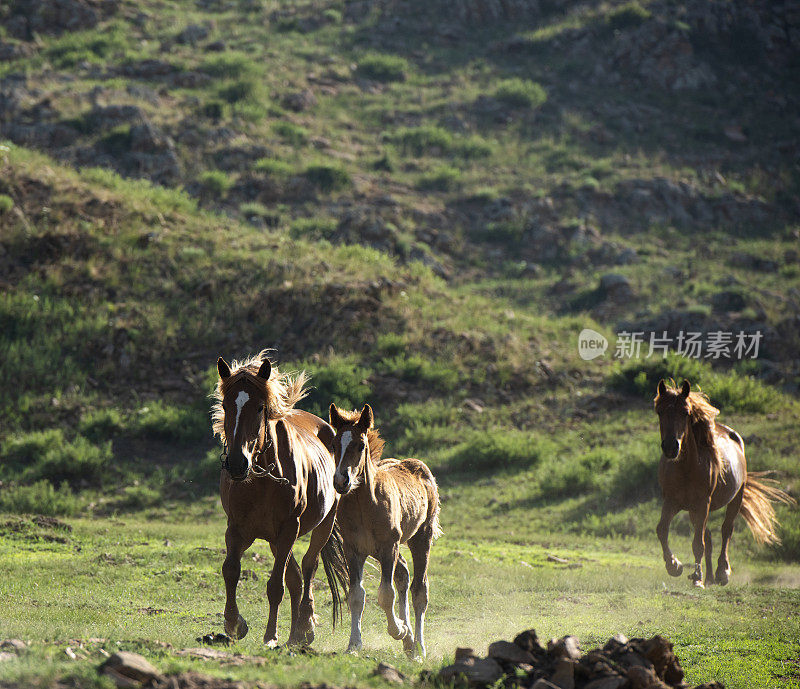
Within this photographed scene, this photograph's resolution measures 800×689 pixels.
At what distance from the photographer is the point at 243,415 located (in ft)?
24.5

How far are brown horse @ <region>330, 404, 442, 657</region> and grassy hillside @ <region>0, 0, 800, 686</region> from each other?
1737 mm

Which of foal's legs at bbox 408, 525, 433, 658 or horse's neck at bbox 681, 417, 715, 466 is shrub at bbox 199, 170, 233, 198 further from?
foal's legs at bbox 408, 525, 433, 658

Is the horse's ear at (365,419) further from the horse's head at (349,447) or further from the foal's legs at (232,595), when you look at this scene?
the foal's legs at (232,595)

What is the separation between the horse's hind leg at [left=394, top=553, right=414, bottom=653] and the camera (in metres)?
8.95

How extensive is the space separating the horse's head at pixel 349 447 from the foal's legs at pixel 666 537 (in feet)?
14.9

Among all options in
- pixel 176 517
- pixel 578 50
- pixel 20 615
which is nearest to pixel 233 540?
pixel 20 615

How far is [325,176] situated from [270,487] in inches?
997

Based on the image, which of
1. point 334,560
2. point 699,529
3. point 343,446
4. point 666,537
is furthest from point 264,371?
point 699,529

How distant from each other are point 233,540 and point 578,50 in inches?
1620

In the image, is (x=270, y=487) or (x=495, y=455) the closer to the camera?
(x=270, y=487)

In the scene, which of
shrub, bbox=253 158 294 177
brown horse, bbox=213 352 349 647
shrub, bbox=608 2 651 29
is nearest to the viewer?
brown horse, bbox=213 352 349 647

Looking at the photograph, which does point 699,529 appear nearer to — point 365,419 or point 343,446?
point 365,419

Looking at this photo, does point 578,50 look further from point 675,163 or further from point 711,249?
point 711,249

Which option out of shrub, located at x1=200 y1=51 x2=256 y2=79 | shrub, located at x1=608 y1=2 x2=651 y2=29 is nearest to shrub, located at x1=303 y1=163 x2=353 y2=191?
shrub, located at x1=200 y1=51 x2=256 y2=79
